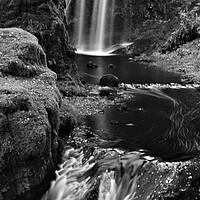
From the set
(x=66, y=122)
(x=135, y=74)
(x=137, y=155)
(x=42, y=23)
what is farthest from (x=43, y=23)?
(x=137, y=155)

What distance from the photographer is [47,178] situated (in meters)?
9.66

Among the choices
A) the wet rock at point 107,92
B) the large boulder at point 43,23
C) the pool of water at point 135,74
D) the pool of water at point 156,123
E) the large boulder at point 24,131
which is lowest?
the pool of water at point 135,74

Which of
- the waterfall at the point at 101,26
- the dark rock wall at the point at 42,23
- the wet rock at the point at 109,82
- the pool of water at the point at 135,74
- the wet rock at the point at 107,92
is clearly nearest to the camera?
the dark rock wall at the point at 42,23

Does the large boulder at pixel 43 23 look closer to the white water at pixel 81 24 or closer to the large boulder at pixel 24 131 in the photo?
the large boulder at pixel 24 131

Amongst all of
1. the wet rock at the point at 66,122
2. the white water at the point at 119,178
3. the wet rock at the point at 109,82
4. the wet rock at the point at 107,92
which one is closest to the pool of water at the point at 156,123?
the wet rock at the point at 66,122

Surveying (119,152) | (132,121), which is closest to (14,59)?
(119,152)

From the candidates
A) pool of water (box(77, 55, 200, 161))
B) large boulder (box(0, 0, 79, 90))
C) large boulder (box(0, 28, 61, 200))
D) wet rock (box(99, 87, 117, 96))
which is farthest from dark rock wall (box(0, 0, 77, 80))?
large boulder (box(0, 28, 61, 200))

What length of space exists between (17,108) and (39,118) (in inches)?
26.5

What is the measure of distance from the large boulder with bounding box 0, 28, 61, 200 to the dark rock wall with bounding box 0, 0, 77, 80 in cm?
843

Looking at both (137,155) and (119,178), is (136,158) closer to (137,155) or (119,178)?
(137,155)

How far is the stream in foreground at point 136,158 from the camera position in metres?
9.22

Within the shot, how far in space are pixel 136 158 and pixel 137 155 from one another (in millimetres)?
263

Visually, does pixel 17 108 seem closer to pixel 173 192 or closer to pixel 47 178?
pixel 47 178

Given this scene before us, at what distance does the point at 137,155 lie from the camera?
10.8m
